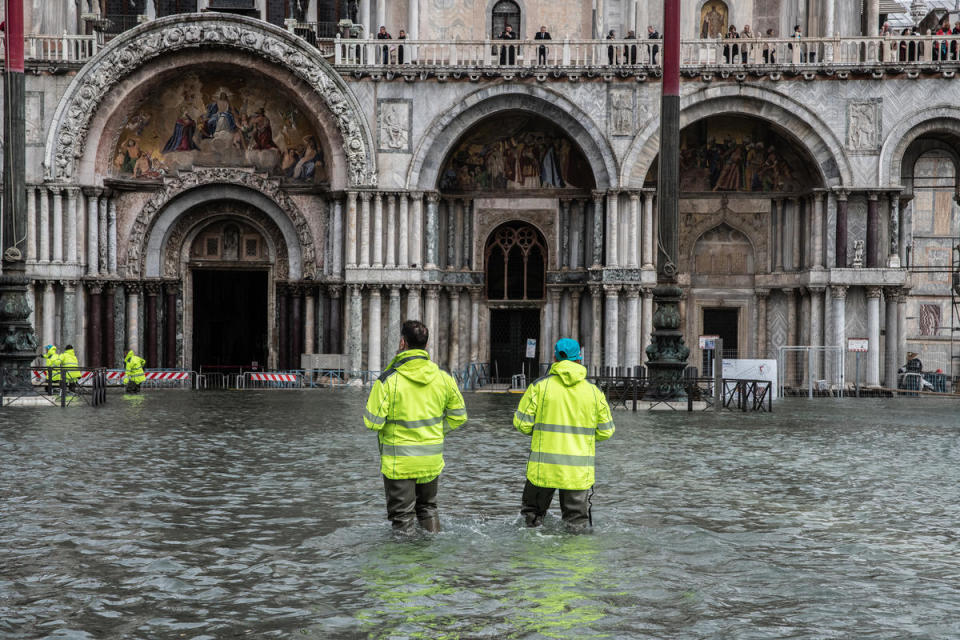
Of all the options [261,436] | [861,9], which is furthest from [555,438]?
[861,9]

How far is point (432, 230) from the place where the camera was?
1289 inches

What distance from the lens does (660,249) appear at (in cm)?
2306

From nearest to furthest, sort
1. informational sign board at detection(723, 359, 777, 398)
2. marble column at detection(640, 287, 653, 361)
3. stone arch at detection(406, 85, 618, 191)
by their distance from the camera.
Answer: informational sign board at detection(723, 359, 777, 398), stone arch at detection(406, 85, 618, 191), marble column at detection(640, 287, 653, 361)

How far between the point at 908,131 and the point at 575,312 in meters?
10.5

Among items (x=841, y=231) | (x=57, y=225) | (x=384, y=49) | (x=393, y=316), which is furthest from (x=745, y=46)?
(x=57, y=225)

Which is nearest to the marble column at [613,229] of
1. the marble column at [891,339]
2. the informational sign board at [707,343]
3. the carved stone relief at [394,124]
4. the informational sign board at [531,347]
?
the informational sign board at [531,347]

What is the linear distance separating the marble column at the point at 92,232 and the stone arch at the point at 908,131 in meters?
21.9

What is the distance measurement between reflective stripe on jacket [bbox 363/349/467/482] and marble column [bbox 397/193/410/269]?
23.1 m

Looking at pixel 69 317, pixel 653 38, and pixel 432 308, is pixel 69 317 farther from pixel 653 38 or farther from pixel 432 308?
pixel 653 38

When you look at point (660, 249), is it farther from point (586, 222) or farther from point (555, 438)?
point (555, 438)

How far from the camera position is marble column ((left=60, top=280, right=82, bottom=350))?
103 ft

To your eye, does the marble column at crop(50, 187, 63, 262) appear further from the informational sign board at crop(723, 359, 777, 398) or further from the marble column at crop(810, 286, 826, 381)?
the marble column at crop(810, 286, 826, 381)

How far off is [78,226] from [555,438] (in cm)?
2576

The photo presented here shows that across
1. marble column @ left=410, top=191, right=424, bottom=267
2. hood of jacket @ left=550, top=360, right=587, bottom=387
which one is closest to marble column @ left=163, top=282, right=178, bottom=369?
marble column @ left=410, top=191, right=424, bottom=267
